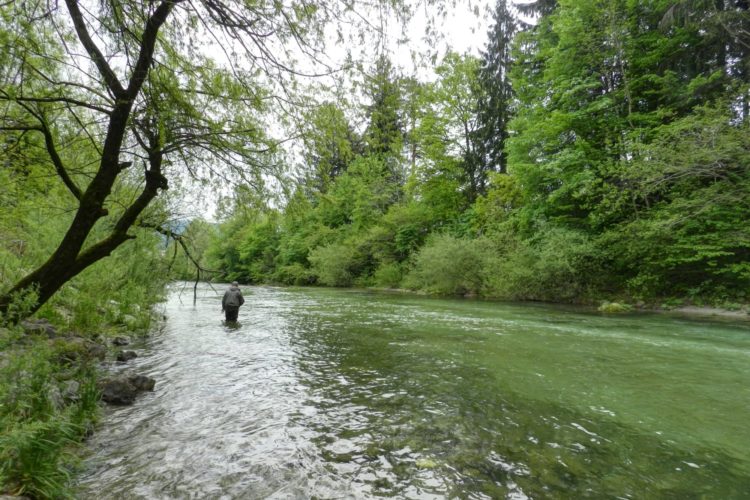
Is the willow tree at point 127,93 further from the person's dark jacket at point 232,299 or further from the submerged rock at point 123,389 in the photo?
the person's dark jacket at point 232,299

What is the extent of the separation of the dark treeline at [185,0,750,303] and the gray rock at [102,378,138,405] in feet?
11.0

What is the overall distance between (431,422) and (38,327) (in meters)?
7.01

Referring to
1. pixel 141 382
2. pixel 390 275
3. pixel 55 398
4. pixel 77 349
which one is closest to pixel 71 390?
pixel 55 398

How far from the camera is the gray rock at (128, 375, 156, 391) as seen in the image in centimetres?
610

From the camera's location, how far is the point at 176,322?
46.3ft

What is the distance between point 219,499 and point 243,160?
4663 millimetres

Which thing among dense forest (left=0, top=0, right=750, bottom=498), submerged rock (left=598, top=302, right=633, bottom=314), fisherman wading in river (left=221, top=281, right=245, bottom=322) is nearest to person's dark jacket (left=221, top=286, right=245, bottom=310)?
fisherman wading in river (left=221, top=281, right=245, bottom=322)

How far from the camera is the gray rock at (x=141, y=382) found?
20.0 feet

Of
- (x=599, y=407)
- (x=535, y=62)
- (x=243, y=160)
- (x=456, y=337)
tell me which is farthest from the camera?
(x=535, y=62)

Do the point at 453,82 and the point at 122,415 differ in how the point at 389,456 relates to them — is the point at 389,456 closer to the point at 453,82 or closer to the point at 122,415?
the point at 122,415

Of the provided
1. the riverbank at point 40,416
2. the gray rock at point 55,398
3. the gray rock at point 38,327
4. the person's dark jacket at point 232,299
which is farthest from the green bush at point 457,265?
the gray rock at point 55,398

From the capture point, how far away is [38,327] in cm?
688

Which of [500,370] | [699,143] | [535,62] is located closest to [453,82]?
[535,62]

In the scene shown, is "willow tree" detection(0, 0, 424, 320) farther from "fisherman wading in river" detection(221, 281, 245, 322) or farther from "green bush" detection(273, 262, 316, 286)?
"green bush" detection(273, 262, 316, 286)
